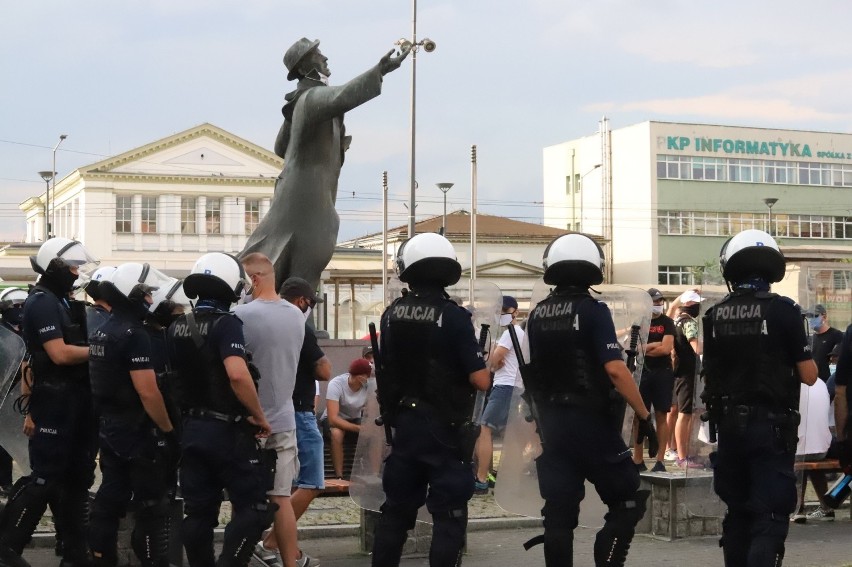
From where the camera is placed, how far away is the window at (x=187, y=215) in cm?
7869

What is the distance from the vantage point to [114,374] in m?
7.88

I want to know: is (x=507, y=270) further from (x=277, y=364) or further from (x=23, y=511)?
(x=277, y=364)

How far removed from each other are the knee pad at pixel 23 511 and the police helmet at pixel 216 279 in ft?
5.79

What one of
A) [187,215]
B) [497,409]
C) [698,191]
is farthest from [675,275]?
[497,409]

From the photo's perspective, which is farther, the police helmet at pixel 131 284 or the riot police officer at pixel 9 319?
the riot police officer at pixel 9 319

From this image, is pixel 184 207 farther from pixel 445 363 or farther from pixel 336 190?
pixel 445 363

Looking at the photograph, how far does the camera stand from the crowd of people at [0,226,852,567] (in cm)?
729

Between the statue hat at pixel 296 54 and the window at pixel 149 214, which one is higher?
the window at pixel 149 214

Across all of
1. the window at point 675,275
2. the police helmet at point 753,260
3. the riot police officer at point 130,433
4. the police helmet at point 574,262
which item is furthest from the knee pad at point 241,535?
the window at point 675,275

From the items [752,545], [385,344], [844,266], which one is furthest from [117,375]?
[844,266]

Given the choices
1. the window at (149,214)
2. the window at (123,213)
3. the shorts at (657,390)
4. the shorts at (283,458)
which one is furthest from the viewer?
the window at (149,214)

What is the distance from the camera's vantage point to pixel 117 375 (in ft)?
25.8

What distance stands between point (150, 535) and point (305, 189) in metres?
4.66

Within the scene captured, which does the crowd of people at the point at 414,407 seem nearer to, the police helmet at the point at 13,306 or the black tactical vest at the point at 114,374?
the black tactical vest at the point at 114,374
